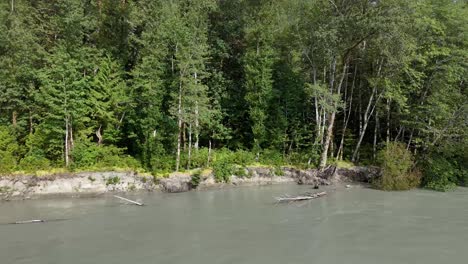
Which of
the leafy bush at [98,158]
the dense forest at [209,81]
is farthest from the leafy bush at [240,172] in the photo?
the leafy bush at [98,158]

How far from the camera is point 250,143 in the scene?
25.9 m

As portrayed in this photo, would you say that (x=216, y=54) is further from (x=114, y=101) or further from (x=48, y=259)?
(x=48, y=259)

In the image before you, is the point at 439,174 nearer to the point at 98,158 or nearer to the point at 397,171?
the point at 397,171

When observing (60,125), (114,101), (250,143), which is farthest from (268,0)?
(60,125)

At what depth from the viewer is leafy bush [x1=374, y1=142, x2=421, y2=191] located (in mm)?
20375

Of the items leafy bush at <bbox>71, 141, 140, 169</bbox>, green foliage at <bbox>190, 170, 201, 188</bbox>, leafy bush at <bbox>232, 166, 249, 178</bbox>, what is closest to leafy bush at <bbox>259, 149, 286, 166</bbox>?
leafy bush at <bbox>232, 166, 249, 178</bbox>

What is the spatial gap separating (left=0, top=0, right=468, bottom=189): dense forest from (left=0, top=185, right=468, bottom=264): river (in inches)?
154

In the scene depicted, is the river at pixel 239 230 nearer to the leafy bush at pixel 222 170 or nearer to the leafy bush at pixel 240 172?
the leafy bush at pixel 222 170

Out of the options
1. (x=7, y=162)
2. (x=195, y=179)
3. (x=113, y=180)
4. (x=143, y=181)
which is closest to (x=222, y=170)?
(x=195, y=179)

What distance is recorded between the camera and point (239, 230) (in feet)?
43.0

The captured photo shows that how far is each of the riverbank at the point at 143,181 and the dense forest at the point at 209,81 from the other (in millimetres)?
793

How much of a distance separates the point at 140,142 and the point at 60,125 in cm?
448

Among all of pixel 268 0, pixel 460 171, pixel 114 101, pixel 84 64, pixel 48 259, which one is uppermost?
pixel 268 0

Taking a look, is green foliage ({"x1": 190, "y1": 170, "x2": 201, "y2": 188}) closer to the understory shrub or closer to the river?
the river
